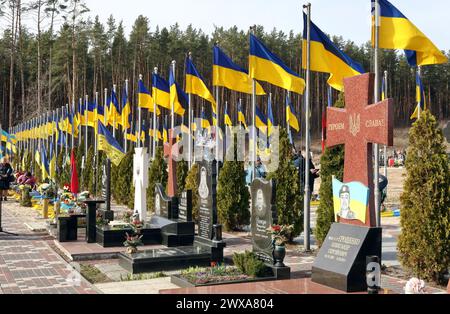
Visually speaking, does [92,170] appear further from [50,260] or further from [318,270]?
[318,270]

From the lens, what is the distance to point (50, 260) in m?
11.0

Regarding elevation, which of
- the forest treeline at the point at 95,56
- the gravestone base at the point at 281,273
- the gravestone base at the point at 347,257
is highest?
the forest treeline at the point at 95,56

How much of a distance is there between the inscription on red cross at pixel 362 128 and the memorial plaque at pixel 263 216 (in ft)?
4.63

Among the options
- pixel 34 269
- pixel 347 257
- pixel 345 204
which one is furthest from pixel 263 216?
pixel 34 269

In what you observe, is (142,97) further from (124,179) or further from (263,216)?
(263,216)

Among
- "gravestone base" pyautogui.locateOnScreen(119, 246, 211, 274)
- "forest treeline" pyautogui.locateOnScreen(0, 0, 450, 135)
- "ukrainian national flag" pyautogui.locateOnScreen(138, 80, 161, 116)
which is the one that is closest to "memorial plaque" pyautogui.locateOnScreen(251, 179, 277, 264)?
"gravestone base" pyautogui.locateOnScreen(119, 246, 211, 274)

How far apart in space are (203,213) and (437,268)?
500 cm

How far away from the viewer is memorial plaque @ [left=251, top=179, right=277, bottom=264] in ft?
31.1

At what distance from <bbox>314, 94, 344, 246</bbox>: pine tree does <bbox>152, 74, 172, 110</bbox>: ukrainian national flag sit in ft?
29.1

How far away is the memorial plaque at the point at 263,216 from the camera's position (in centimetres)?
948

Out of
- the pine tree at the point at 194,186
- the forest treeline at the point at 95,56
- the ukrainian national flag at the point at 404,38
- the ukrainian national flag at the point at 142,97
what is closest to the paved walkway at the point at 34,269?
the pine tree at the point at 194,186

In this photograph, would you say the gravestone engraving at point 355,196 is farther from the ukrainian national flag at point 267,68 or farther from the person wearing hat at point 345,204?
the ukrainian national flag at point 267,68
